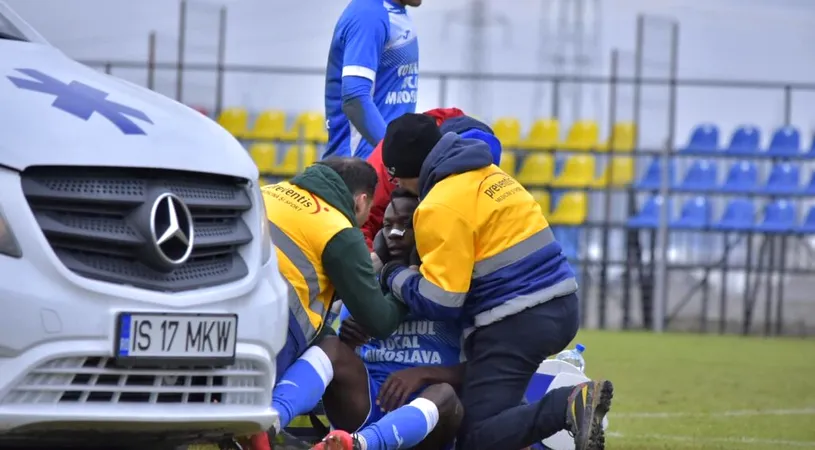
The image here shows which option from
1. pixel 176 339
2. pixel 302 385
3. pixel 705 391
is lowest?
pixel 705 391

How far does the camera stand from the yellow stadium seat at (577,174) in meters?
20.7

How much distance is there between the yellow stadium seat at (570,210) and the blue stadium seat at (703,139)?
1879mm

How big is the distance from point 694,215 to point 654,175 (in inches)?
32.9

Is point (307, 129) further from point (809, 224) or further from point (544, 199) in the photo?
point (809, 224)

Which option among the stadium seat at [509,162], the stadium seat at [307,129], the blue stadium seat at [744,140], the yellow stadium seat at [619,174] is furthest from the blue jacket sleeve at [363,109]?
the blue stadium seat at [744,140]

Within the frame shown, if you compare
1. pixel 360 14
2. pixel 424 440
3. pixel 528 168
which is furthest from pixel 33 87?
pixel 528 168

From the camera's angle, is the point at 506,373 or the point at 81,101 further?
the point at 506,373

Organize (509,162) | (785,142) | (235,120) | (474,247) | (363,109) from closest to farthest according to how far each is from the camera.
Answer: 1. (474,247)
2. (363,109)
3. (509,162)
4. (785,142)
5. (235,120)

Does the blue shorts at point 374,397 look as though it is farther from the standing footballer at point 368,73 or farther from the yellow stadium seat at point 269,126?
the yellow stadium seat at point 269,126

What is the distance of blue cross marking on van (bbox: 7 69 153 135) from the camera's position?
422 centimetres

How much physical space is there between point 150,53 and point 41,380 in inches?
706

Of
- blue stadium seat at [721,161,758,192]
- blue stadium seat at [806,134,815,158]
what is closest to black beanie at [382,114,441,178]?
blue stadium seat at [721,161,758,192]

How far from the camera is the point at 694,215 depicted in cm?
2067

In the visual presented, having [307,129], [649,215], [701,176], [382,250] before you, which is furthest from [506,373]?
[307,129]
